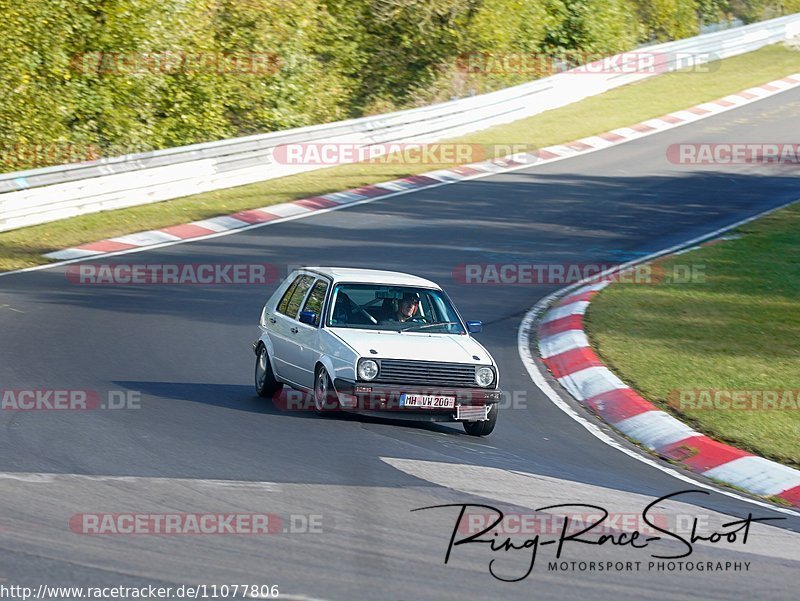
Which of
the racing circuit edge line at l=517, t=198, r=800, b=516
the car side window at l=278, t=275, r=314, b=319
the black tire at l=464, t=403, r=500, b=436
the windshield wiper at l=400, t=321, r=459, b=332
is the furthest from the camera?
the car side window at l=278, t=275, r=314, b=319

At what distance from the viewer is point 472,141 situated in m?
30.1

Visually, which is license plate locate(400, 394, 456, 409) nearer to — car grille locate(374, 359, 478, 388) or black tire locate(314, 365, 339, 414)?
car grille locate(374, 359, 478, 388)

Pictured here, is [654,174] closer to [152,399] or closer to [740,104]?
[740,104]

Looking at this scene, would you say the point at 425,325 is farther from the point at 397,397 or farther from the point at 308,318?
the point at 397,397

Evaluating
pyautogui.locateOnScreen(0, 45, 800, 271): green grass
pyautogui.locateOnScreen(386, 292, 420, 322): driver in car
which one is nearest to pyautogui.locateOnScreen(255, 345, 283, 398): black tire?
pyautogui.locateOnScreen(386, 292, 420, 322): driver in car

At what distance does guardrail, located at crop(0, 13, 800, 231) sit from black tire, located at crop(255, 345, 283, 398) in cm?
1080

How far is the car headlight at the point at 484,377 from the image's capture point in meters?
10.5

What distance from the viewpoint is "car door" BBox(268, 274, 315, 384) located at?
11.4 meters

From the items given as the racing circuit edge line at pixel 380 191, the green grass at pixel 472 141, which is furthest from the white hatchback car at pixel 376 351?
the green grass at pixel 472 141

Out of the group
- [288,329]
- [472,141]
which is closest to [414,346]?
[288,329]

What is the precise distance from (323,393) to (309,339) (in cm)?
77

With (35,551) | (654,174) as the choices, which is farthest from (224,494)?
(654,174)

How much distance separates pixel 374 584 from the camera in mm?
6285

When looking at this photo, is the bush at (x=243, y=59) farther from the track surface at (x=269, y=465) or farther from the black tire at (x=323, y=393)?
the black tire at (x=323, y=393)
